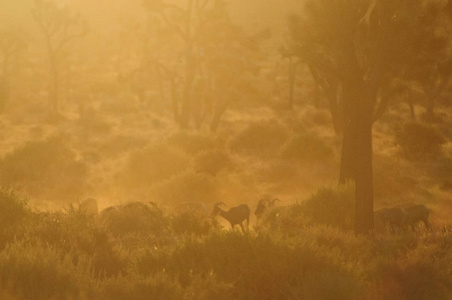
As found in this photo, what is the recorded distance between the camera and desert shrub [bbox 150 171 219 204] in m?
16.1

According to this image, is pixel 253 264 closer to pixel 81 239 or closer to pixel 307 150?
pixel 81 239

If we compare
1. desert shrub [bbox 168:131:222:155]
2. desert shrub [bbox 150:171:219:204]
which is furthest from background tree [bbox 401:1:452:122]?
desert shrub [bbox 168:131:222:155]

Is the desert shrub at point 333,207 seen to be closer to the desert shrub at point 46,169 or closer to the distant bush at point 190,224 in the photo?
the distant bush at point 190,224

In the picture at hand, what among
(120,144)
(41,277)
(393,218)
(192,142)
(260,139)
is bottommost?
(41,277)

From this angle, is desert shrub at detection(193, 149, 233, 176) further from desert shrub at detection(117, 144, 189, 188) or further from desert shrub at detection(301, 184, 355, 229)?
desert shrub at detection(301, 184, 355, 229)

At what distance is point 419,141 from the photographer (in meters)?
23.9

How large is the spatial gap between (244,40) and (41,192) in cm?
1618

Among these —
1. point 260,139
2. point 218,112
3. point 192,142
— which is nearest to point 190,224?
point 192,142

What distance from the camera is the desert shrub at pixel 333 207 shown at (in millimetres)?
11844

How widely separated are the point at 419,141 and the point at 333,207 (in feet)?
42.3

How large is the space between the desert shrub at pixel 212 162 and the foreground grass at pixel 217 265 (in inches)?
431

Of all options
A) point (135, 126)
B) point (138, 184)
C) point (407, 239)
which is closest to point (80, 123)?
point (135, 126)

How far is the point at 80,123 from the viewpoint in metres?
37.0

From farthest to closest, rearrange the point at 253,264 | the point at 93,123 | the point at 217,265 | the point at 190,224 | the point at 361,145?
the point at 93,123 < the point at 361,145 < the point at 190,224 < the point at 217,265 < the point at 253,264
